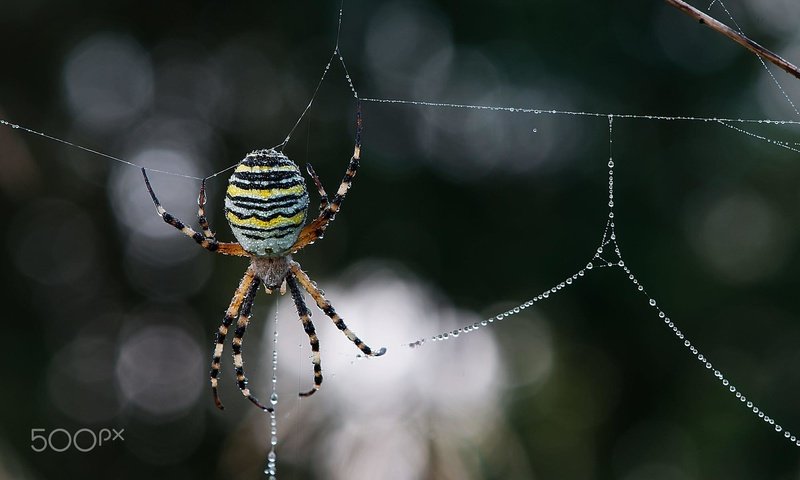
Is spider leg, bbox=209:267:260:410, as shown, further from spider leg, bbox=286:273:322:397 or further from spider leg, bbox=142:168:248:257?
spider leg, bbox=142:168:248:257

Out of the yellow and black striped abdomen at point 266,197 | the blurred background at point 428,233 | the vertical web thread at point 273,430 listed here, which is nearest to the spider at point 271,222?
the yellow and black striped abdomen at point 266,197

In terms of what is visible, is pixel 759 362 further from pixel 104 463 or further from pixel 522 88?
pixel 104 463

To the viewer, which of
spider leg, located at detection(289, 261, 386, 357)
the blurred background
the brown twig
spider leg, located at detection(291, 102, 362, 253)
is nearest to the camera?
the brown twig

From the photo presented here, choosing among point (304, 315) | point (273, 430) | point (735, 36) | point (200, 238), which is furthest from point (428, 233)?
point (735, 36)

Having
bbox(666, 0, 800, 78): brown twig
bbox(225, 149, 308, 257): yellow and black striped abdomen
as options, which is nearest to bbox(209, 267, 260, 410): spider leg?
bbox(225, 149, 308, 257): yellow and black striped abdomen

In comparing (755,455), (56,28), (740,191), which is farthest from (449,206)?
(56,28)
